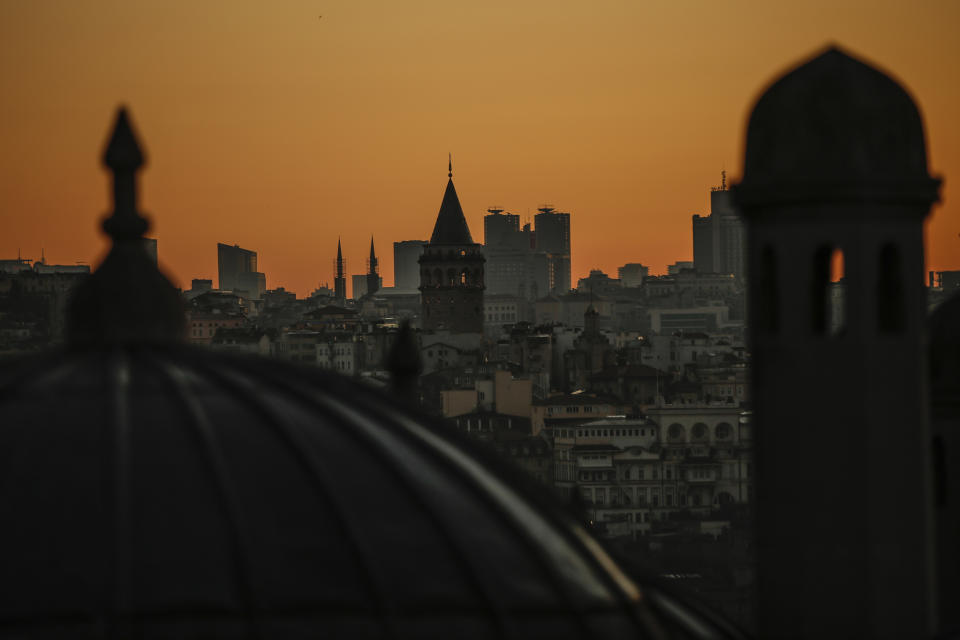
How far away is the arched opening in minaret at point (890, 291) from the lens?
262 inches

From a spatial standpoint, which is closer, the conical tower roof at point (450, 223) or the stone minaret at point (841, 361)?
the stone minaret at point (841, 361)

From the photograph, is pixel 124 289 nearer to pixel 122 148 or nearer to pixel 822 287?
pixel 122 148

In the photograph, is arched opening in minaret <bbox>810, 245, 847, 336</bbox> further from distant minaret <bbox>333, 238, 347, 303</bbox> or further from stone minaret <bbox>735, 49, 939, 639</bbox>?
distant minaret <bbox>333, 238, 347, 303</bbox>

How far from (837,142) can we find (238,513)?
93.8 inches

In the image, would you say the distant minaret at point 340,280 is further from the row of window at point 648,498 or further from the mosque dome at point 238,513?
the mosque dome at point 238,513

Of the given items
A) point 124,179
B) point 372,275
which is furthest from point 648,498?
point 372,275

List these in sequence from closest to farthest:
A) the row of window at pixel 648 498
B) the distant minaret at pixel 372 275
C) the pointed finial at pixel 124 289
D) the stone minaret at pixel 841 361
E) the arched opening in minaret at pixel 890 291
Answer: the pointed finial at pixel 124 289 → the stone minaret at pixel 841 361 → the arched opening in minaret at pixel 890 291 → the row of window at pixel 648 498 → the distant minaret at pixel 372 275

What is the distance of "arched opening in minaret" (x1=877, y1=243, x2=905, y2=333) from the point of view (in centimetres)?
666

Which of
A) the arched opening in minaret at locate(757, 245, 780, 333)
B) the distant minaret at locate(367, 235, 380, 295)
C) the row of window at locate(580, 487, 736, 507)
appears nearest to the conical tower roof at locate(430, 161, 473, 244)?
the row of window at locate(580, 487, 736, 507)

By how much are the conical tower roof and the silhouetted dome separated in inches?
3452

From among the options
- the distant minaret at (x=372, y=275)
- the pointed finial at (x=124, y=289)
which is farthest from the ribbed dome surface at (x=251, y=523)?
the distant minaret at (x=372, y=275)

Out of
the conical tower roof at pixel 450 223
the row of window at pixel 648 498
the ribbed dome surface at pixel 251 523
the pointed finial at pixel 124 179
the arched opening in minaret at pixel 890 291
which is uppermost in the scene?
the conical tower roof at pixel 450 223

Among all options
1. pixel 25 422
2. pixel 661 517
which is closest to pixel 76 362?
pixel 25 422

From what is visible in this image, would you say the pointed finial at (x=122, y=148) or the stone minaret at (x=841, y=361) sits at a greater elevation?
the pointed finial at (x=122, y=148)
